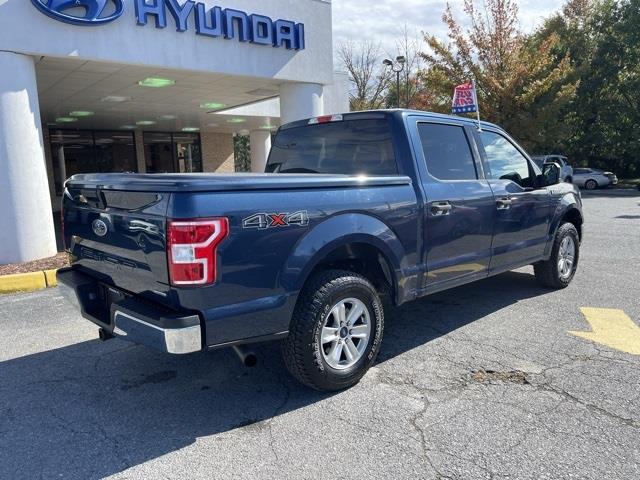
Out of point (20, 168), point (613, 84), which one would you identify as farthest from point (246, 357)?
point (613, 84)

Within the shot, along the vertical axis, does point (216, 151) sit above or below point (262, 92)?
below

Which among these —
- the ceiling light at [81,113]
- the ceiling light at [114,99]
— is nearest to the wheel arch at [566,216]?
the ceiling light at [114,99]

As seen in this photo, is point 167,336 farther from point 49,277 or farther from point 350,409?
point 49,277

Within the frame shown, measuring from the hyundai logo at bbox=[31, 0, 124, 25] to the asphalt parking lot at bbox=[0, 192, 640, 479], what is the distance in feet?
16.5

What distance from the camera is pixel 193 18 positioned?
9.05m

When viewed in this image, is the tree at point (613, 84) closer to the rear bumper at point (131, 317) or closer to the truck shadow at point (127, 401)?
the truck shadow at point (127, 401)

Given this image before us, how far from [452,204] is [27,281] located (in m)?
5.71

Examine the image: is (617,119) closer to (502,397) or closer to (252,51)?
(252,51)

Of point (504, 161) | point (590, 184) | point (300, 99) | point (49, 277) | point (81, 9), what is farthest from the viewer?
point (590, 184)

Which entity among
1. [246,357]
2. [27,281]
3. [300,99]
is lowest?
[27,281]

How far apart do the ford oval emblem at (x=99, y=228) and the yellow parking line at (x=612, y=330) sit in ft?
12.9

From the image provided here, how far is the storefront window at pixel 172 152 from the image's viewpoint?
69.5ft

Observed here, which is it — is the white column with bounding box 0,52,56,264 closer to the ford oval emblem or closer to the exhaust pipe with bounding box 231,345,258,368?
the ford oval emblem

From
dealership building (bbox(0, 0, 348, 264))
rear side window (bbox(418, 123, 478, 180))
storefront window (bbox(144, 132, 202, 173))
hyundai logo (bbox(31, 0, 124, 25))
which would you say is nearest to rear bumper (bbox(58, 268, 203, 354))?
rear side window (bbox(418, 123, 478, 180))
